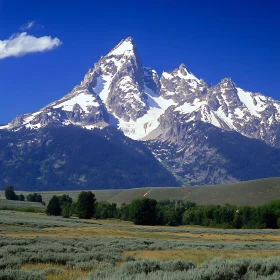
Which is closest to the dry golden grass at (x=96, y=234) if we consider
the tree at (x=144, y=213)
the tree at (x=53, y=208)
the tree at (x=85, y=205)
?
the tree at (x=144, y=213)

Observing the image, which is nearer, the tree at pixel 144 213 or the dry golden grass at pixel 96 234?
the dry golden grass at pixel 96 234

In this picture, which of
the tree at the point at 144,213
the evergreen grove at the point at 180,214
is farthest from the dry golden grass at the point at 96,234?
the evergreen grove at the point at 180,214

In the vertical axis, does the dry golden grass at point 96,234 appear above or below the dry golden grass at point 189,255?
below

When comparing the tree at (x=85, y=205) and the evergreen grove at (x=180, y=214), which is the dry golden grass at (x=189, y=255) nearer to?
the evergreen grove at (x=180, y=214)

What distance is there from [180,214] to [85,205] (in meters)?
33.8

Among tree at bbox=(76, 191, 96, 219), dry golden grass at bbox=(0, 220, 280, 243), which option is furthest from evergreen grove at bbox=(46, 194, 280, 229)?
dry golden grass at bbox=(0, 220, 280, 243)

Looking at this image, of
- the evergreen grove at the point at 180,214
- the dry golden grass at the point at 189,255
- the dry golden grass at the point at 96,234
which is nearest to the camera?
the dry golden grass at the point at 189,255

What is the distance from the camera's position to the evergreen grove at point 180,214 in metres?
123

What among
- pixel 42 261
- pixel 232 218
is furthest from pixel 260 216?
pixel 42 261

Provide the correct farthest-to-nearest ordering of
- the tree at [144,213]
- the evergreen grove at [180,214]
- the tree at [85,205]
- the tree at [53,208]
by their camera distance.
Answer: the tree at [85,205], the tree at [53,208], the evergreen grove at [180,214], the tree at [144,213]

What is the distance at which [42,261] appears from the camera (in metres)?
23.2

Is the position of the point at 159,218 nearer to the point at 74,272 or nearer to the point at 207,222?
the point at 207,222

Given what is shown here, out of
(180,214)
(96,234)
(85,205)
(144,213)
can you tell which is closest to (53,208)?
(85,205)

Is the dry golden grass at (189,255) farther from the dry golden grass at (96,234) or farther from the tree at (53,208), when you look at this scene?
the tree at (53,208)
